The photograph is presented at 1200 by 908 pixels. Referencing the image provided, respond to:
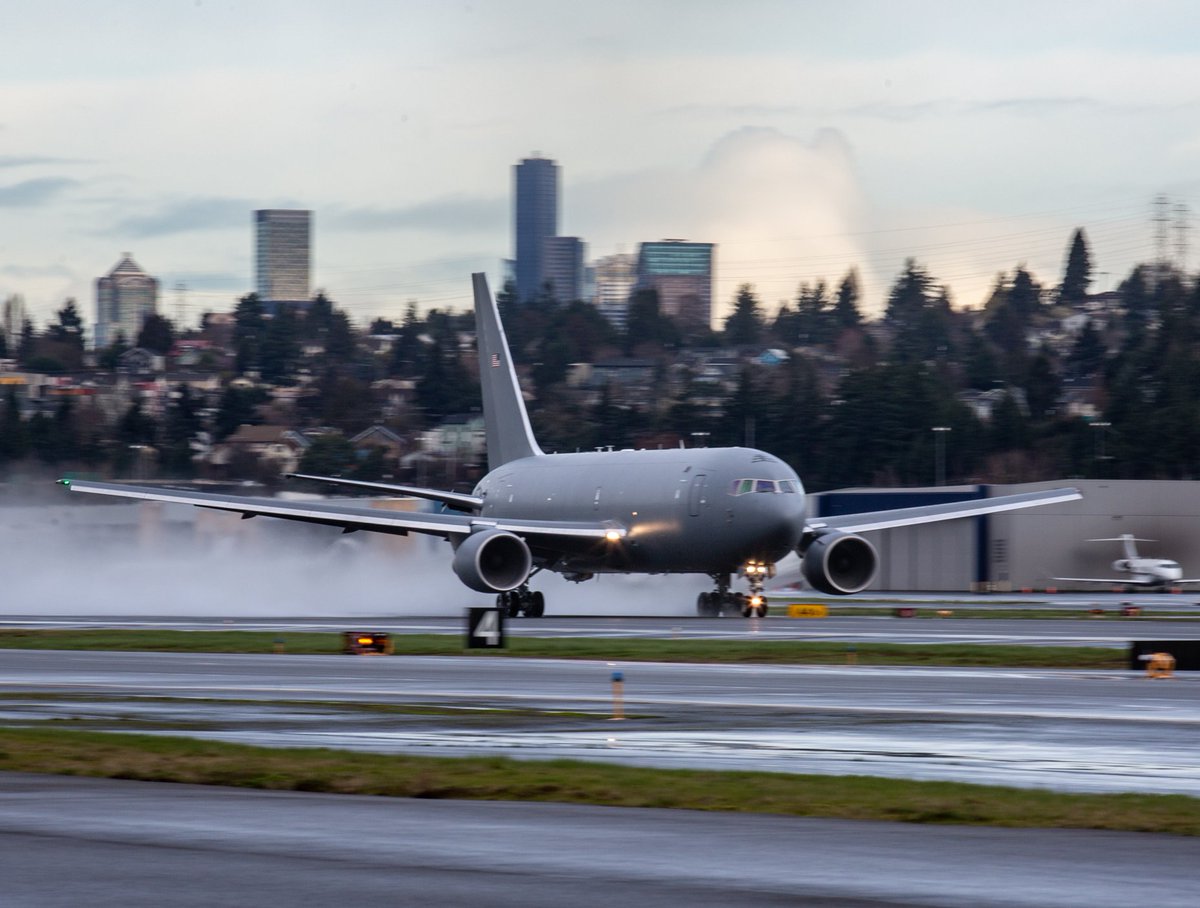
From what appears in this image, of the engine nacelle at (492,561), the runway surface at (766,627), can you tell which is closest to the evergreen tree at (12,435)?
the runway surface at (766,627)

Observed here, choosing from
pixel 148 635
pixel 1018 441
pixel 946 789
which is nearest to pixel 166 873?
pixel 946 789

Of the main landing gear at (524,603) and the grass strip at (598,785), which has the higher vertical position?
the grass strip at (598,785)

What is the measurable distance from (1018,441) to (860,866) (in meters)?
159

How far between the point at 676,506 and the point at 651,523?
1.16 m

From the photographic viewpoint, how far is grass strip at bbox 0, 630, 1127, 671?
3281 centimetres

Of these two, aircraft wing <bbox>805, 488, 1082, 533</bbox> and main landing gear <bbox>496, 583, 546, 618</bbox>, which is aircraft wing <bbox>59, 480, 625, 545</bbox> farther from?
aircraft wing <bbox>805, 488, 1082, 533</bbox>

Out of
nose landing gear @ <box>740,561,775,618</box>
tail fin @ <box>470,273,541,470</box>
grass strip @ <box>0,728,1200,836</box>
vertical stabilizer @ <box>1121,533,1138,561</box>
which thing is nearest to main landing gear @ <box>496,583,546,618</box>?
nose landing gear @ <box>740,561,775,618</box>

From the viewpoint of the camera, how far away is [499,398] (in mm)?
66438

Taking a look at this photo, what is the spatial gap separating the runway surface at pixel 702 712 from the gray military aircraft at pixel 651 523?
19.0 m

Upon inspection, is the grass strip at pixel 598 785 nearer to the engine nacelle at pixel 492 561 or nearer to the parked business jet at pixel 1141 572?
the engine nacelle at pixel 492 561

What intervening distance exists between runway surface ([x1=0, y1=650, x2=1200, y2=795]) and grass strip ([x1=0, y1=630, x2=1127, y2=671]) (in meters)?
1.99

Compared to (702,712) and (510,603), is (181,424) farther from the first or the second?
(702,712)

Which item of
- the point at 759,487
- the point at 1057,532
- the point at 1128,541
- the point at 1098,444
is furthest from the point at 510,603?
the point at 1098,444

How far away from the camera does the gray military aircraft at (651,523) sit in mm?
51250
